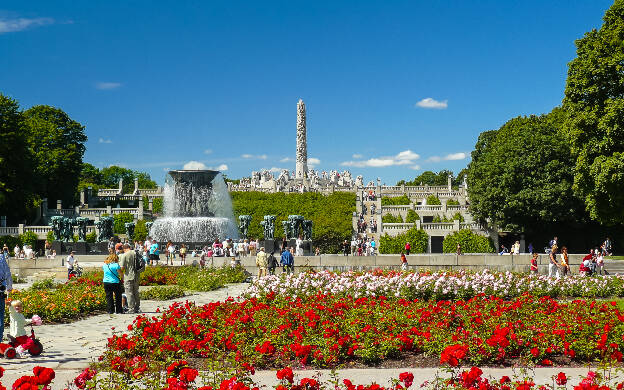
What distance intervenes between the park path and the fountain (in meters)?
25.4

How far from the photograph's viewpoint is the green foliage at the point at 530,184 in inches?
1547

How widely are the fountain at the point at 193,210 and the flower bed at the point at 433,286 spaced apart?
22.5 meters

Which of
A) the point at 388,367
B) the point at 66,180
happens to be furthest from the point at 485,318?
the point at 66,180

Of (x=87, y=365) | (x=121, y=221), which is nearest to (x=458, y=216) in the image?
(x=121, y=221)

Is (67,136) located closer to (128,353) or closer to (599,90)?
(599,90)

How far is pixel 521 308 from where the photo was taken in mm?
11312

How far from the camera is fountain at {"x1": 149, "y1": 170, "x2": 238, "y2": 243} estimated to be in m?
38.5

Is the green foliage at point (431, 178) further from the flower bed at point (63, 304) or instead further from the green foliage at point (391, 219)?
the flower bed at point (63, 304)

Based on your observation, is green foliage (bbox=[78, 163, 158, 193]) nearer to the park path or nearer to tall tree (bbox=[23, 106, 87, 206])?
tall tree (bbox=[23, 106, 87, 206])

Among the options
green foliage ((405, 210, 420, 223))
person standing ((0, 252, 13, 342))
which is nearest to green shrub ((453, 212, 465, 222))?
green foliage ((405, 210, 420, 223))

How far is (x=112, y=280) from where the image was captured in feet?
45.0

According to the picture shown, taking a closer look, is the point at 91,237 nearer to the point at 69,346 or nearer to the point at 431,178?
the point at 69,346

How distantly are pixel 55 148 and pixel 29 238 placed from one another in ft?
64.1

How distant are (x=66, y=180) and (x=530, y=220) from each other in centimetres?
4660
